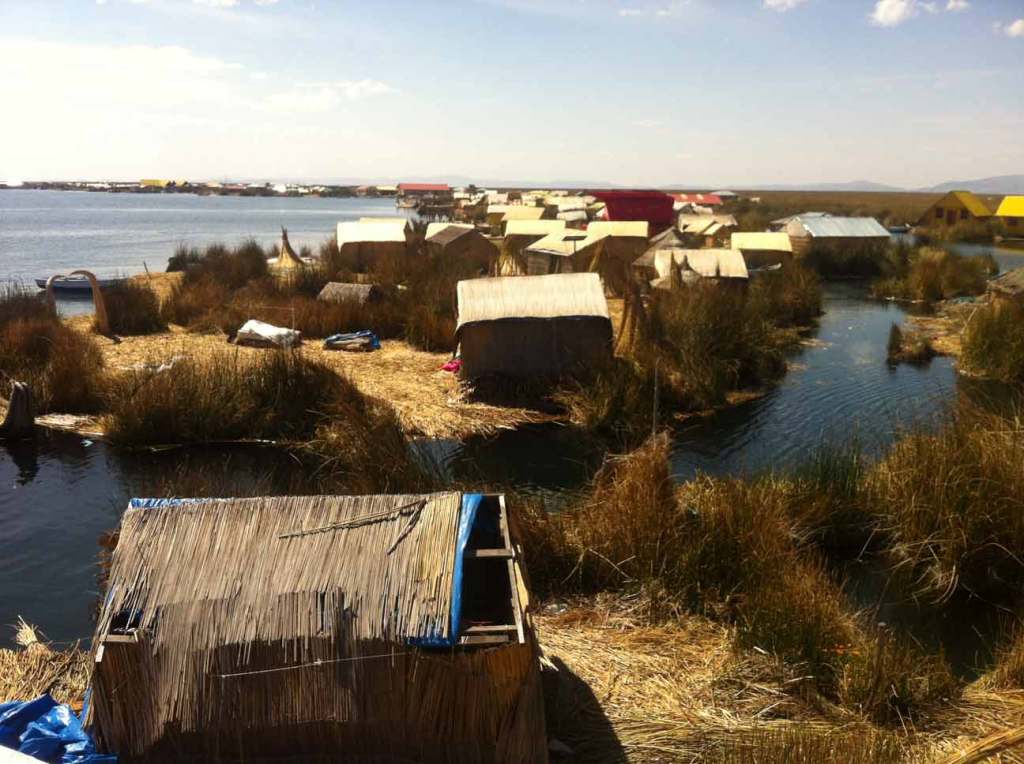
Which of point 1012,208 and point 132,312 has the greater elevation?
point 1012,208

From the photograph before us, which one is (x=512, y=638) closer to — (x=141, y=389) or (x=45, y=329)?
(x=141, y=389)

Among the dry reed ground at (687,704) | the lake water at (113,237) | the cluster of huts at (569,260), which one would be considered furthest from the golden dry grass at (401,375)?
the lake water at (113,237)

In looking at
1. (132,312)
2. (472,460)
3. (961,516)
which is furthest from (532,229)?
(961,516)

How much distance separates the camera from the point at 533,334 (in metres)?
12.2

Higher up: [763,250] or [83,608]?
[763,250]

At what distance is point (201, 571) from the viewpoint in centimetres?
388

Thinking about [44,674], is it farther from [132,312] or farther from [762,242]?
[762,242]

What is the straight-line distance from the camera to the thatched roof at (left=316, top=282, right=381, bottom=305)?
56.7 feet

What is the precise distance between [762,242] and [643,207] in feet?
51.0

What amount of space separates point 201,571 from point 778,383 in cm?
1206

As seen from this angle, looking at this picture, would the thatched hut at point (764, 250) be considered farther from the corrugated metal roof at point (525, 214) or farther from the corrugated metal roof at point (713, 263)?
the corrugated metal roof at point (525, 214)

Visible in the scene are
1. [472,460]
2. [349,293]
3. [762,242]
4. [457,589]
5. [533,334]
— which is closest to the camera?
[457,589]

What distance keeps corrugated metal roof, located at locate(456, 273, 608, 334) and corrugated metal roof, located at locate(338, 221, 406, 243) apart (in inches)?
433

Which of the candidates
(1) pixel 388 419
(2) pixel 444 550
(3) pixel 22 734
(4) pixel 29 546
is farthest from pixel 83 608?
(2) pixel 444 550
